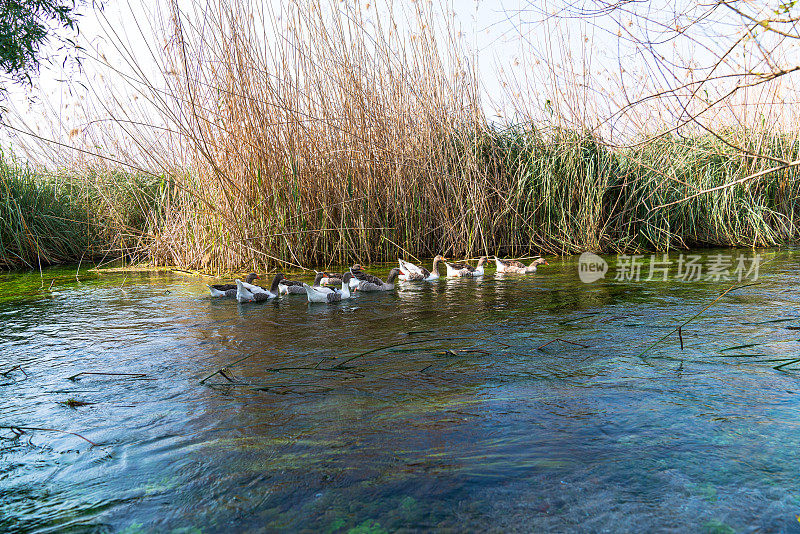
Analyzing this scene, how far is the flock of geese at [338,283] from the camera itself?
19.7 feet

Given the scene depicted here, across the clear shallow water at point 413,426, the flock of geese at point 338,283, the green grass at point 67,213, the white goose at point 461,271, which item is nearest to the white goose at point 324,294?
the flock of geese at point 338,283

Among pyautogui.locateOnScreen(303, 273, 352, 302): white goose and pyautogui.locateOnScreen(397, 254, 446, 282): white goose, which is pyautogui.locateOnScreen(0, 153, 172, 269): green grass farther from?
pyautogui.locateOnScreen(303, 273, 352, 302): white goose

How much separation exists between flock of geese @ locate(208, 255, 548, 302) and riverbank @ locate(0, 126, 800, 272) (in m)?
1.27

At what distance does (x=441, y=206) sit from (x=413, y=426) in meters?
6.59

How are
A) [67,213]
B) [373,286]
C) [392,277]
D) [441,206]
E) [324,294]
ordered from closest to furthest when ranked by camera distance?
[324,294], [373,286], [392,277], [441,206], [67,213]

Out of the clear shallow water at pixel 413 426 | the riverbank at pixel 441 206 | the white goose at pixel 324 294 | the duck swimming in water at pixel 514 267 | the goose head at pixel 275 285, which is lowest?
the clear shallow water at pixel 413 426

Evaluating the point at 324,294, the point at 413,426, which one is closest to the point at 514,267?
the point at 324,294

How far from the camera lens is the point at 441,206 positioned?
8867 mm

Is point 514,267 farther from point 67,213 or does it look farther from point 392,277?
point 67,213

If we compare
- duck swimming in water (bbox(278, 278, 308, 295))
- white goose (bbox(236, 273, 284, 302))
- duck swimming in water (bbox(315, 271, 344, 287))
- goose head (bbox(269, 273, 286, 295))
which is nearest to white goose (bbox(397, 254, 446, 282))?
duck swimming in water (bbox(315, 271, 344, 287))

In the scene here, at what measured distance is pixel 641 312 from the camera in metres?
4.76

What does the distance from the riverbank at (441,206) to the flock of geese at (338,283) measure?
1267 millimetres

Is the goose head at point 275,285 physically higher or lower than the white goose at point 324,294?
higher

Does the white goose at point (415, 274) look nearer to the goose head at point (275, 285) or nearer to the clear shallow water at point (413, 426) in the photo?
the goose head at point (275, 285)
